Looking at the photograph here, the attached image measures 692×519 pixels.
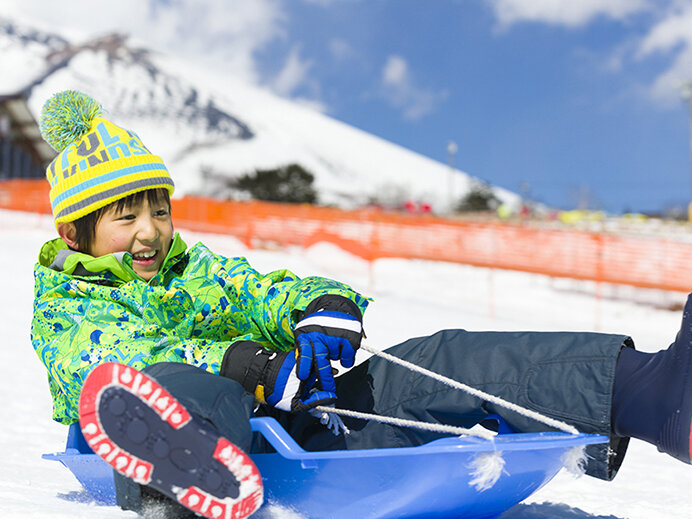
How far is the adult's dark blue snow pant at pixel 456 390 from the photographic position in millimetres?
1684

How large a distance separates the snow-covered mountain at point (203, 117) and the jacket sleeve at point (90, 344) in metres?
88.7

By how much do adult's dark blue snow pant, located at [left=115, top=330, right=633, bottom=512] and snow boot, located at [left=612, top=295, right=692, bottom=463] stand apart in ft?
0.11

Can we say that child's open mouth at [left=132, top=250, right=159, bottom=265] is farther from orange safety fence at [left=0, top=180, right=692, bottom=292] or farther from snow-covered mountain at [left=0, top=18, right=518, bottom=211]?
snow-covered mountain at [left=0, top=18, right=518, bottom=211]

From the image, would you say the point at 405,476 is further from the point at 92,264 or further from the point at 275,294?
the point at 92,264

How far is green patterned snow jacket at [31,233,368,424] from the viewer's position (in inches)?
75.2

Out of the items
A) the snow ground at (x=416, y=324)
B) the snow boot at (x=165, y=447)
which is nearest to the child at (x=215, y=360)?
the snow boot at (x=165, y=447)

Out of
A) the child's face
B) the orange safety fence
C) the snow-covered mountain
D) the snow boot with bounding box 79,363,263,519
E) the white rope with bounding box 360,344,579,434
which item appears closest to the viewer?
the snow boot with bounding box 79,363,263,519

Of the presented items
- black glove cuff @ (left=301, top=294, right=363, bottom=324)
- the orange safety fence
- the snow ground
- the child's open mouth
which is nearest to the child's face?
the child's open mouth

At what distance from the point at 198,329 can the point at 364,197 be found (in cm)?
5931

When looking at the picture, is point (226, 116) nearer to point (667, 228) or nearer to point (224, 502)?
point (667, 228)

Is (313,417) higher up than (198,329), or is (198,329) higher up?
(198,329)

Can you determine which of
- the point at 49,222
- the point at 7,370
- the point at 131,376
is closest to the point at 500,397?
the point at 131,376

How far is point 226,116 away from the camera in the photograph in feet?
396

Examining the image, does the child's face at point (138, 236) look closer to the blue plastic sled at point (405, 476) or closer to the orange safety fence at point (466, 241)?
the blue plastic sled at point (405, 476)
